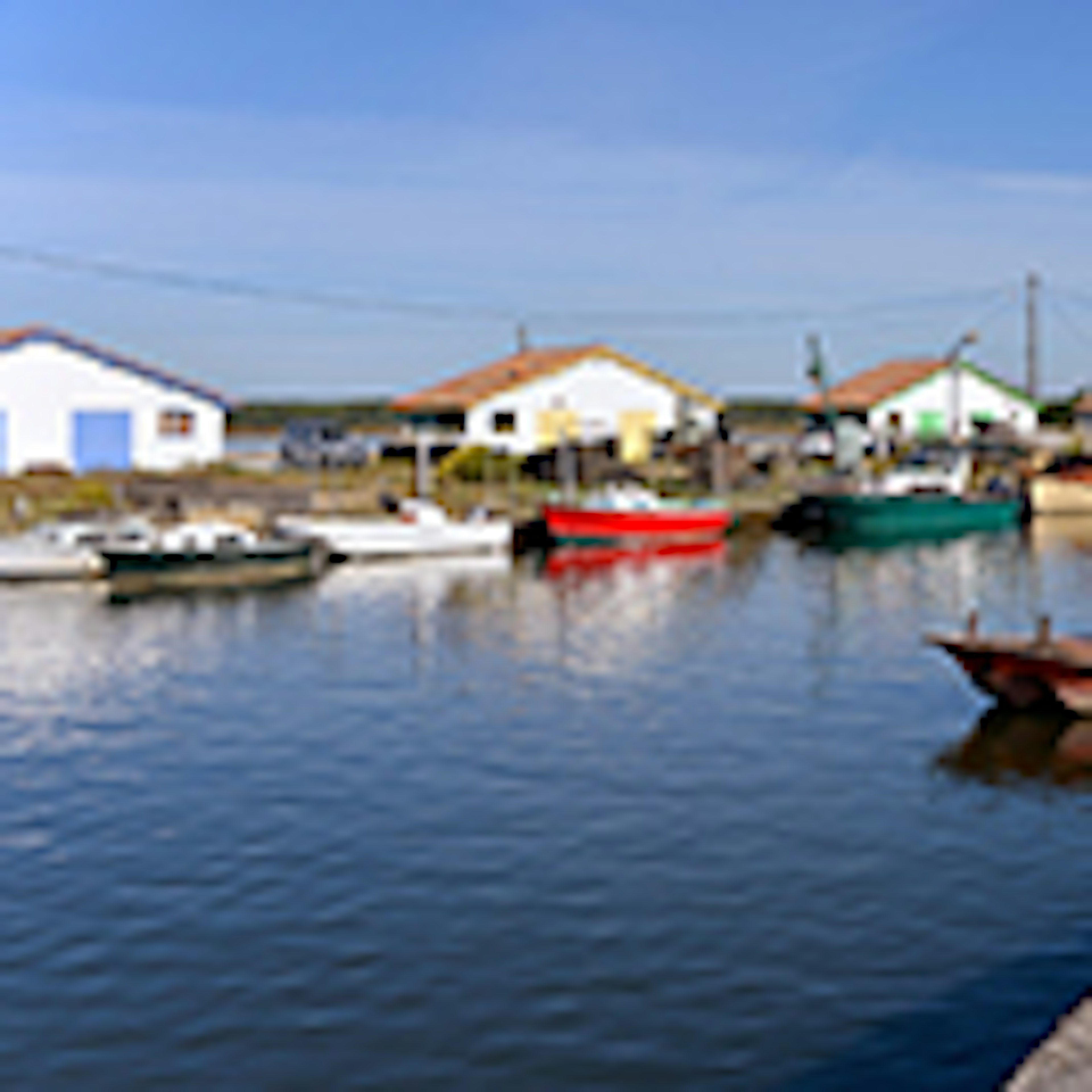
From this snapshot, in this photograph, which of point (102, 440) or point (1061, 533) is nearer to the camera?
point (1061, 533)

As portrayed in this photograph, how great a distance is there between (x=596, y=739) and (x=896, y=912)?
11.0 m

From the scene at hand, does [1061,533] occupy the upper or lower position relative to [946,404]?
lower

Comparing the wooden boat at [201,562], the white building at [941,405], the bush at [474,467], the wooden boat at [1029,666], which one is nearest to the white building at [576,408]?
the bush at [474,467]

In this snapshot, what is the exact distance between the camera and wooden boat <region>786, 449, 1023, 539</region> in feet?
241

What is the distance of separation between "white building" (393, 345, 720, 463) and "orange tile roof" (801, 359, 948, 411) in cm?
1763

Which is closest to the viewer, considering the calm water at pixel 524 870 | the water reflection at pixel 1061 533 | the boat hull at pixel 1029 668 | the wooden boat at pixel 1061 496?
the calm water at pixel 524 870

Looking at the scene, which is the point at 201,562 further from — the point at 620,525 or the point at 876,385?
the point at 876,385

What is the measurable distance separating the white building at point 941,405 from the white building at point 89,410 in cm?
4778

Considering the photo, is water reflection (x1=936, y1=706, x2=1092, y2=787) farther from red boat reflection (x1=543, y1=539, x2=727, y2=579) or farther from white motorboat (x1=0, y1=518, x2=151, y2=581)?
white motorboat (x1=0, y1=518, x2=151, y2=581)

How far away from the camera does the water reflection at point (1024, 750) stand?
2817 centimetres

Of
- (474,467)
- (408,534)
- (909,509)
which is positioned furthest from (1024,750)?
(474,467)

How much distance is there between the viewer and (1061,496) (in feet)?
272

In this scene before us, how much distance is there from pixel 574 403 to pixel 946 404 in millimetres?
32135

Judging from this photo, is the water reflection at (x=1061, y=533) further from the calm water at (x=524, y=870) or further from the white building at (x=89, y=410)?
the white building at (x=89, y=410)
